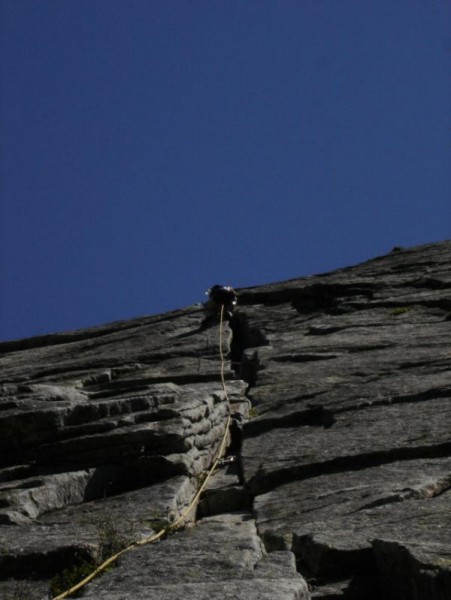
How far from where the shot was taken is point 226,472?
11.9m

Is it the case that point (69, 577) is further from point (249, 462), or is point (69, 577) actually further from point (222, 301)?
point (222, 301)

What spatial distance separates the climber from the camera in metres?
21.0

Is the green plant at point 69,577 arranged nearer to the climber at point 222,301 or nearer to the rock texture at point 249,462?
the rock texture at point 249,462

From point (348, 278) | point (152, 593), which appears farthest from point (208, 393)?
point (348, 278)

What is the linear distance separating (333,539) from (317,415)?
5.21 metres

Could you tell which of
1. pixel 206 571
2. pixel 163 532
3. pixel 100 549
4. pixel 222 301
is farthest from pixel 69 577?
pixel 222 301

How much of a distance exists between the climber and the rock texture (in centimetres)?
104

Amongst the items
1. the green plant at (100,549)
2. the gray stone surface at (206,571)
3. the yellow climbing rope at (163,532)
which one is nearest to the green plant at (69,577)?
the green plant at (100,549)

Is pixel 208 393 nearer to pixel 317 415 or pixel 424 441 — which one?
pixel 317 415

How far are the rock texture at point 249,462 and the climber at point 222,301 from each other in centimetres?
104

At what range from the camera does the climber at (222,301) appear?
2105cm

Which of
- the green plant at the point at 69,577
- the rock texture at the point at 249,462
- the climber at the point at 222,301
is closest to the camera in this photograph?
the rock texture at the point at 249,462


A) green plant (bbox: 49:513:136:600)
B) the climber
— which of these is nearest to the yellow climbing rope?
green plant (bbox: 49:513:136:600)

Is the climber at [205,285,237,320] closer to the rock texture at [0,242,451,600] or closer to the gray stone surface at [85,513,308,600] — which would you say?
the rock texture at [0,242,451,600]
